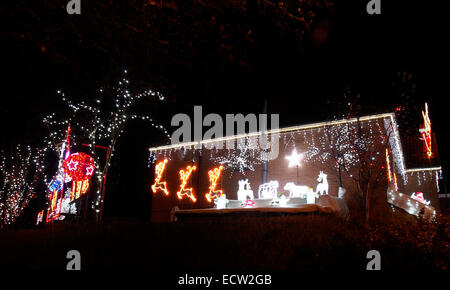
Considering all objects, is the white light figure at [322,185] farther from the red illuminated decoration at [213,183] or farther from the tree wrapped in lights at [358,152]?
the red illuminated decoration at [213,183]

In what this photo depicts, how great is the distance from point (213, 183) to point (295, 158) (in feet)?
16.6

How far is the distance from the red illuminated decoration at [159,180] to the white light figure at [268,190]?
6405 mm

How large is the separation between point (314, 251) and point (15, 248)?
7.35 m

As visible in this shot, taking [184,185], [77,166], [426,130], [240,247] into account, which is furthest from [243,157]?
[240,247]

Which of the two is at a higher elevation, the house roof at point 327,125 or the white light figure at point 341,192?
the house roof at point 327,125

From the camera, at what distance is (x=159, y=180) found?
2064 centimetres

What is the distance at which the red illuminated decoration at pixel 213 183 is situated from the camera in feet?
61.0

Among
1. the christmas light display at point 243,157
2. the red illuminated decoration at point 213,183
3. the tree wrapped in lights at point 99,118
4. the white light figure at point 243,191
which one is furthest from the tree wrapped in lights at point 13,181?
the white light figure at point 243,191

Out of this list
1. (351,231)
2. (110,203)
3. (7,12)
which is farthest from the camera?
(110,203)

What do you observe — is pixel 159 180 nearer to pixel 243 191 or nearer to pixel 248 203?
pixel 243 191

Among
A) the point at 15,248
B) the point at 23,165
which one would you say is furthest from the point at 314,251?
the point at 23,165

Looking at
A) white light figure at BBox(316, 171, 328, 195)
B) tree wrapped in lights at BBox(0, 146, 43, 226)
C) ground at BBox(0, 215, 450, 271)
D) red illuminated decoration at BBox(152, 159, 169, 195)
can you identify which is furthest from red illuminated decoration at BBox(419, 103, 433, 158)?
tree wrapped in lights at BBox(0, 146, 43, 226)

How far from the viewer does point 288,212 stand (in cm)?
1234
